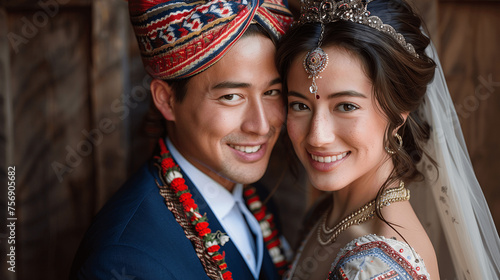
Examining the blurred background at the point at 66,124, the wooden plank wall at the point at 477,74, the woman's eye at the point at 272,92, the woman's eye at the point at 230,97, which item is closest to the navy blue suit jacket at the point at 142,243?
the woman's eye at the point at 230,97

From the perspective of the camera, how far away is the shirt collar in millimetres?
2088

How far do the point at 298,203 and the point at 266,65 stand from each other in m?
1.29

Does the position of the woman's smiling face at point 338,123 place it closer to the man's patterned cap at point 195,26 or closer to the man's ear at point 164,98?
the man's patterned cap at point 195,26

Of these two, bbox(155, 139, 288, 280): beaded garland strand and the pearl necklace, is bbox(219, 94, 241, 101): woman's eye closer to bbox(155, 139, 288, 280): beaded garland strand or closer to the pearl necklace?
bbox(155, 139, 288, 280): beaded garland strand

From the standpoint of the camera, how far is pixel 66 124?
2738mm

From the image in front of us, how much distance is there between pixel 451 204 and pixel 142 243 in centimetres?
129

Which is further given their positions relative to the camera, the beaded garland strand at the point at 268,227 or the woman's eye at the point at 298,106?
the beaded garland strand at the point at 268,227

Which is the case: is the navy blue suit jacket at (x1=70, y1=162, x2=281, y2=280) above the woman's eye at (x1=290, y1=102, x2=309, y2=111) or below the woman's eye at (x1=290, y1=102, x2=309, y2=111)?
below

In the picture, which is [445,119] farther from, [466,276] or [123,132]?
[123,132]

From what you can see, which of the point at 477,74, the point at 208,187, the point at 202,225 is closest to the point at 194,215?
the point at 202,225

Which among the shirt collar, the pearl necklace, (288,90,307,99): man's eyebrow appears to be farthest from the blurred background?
(288,90,307,99): man's eyebrow

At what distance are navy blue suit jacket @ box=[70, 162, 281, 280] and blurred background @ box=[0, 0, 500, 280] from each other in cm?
72

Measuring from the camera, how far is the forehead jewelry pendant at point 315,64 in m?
1.61

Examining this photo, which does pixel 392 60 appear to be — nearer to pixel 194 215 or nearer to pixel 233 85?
pixel 233 85
